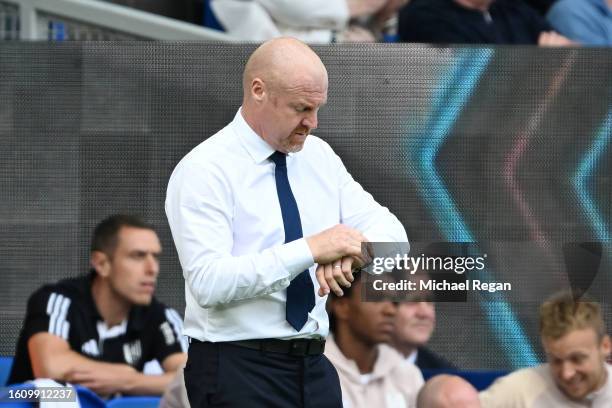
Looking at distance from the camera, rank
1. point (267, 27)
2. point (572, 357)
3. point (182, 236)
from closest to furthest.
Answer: point (182, 236) < point (572, 357) < point (267, 27)

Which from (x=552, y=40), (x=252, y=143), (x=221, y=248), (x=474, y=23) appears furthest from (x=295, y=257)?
(x=552, y=40)

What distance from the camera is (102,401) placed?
18.3 feet

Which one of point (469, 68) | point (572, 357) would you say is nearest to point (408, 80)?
point (469, 68)

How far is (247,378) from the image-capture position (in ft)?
14.6

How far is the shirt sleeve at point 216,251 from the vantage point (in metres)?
4.26

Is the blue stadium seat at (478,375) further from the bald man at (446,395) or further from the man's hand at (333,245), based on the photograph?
the man's hand at (333,245)

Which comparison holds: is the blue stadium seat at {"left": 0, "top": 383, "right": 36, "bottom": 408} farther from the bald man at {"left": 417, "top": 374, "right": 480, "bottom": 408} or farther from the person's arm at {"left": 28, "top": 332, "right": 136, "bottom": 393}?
the bald man at {"left": 417, "top": 374, "right": 480, "bottom": 408}

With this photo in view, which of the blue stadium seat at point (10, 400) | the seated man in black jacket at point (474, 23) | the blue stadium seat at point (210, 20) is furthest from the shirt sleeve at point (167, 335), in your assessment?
the blue stadium seat at point (210, 20)

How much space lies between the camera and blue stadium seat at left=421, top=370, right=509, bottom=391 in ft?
18.3

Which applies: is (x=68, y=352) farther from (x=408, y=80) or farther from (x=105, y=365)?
(x=408, y=80)

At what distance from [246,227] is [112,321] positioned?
4.45 feet

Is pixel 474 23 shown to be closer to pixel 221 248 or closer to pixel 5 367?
pixel 5 367

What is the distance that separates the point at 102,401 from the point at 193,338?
1.17m
